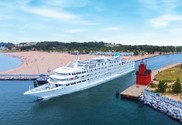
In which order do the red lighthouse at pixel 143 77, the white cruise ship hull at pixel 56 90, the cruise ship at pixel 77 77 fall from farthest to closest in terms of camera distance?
the red lighthouse at pixel 143 77
the cruise ship at pixel 77 77
the white cruise ship hull at pixel 56 90

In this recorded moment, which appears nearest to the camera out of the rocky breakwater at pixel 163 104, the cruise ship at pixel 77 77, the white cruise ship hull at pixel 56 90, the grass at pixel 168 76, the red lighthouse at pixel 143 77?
the rocky breakwater at pixel 163 104

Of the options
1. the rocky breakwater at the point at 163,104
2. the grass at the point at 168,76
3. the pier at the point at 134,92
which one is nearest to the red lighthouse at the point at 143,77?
the pier at the point at 134,92

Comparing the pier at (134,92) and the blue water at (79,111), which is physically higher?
the pier at (134,92)

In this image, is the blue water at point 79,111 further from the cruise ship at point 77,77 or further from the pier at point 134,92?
the cruise ship at point 77,77

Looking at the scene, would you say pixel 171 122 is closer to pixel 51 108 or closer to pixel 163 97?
pixel 163 97

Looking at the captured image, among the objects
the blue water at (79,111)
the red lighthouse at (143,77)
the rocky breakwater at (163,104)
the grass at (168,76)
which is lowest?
the blue water at (79,111)

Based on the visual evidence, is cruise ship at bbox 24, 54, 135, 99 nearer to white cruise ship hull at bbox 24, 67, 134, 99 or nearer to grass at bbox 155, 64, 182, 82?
white cruise ship hull at bbox 24, 67, 134, 99

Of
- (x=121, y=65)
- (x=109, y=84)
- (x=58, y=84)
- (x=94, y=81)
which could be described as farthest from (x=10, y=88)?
(x=121, y=65)
